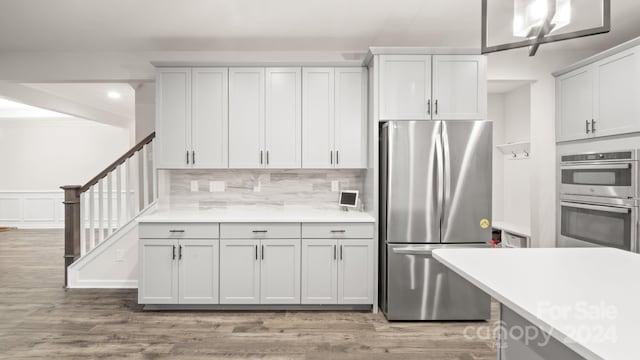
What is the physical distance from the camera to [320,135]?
12.1ft

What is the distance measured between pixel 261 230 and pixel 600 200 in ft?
10.0

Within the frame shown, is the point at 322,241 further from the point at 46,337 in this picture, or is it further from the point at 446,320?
the point at 46,337

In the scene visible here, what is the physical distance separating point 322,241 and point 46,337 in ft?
7.64

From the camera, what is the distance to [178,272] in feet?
11.0

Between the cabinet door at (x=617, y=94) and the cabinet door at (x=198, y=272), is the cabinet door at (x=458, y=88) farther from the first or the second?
the cabinet door at (x=198, y=272)

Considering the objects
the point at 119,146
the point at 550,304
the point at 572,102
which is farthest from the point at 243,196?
the point at 119,146

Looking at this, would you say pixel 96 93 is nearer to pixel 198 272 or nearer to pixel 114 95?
pixel 114 95

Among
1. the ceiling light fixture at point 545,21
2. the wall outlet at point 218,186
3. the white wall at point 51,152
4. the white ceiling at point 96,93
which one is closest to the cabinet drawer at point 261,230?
the wall outlet at point 218,186

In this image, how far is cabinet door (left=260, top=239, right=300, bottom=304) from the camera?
133 inches

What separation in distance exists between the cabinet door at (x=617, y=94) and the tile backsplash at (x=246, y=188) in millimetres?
2657

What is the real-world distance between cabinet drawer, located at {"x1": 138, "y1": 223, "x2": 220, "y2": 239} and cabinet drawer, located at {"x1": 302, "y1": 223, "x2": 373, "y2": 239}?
2.76 ft

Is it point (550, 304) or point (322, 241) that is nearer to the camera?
point (550, 304)

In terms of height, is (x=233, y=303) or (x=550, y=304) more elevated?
(x=550, y=304)

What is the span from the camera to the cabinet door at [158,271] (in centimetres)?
336
